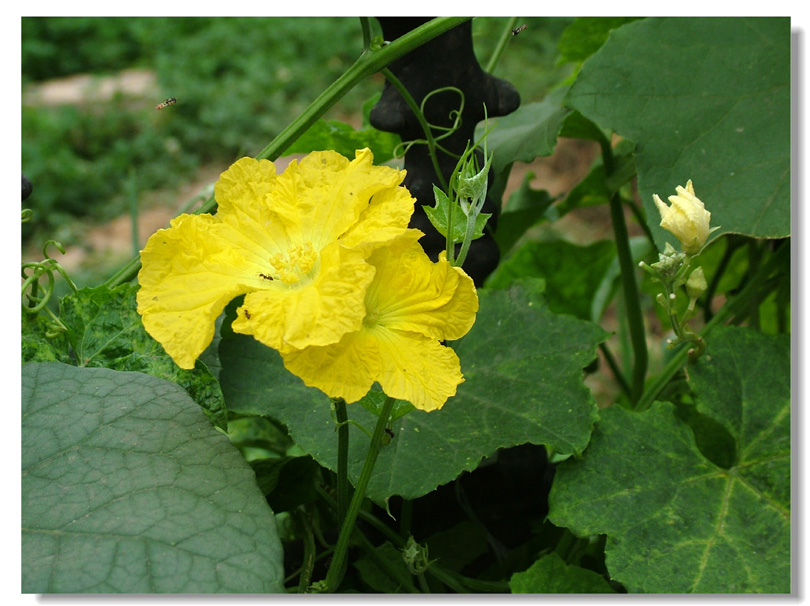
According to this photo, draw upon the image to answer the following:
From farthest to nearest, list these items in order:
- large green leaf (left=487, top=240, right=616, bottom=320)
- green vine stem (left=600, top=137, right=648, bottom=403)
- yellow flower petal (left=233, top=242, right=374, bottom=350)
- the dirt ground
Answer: the dirt ground → large green leaf (left=487, top=240, right=616, bottom=320) → green vine stem (left=600, top=137, right=648, bottom=403) → yellow flower petal (left=233, top=242, right=374, bottom=350)

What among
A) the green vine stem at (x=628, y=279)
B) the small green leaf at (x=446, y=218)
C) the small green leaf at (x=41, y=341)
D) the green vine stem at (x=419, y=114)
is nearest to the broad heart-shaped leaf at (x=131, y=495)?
the small green leaf at (x=41, y=341)

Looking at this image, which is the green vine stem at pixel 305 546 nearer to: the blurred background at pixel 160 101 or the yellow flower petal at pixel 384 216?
the yellow flower petal at pixel 384 216

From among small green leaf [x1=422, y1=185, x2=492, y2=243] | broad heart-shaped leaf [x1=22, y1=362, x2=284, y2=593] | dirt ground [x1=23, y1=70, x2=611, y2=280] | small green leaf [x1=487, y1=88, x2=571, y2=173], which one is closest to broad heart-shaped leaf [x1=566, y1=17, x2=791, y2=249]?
small green leaf [x1=487, y1=88, x2=571, y2=173]

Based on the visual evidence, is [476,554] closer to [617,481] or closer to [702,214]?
[617,481]

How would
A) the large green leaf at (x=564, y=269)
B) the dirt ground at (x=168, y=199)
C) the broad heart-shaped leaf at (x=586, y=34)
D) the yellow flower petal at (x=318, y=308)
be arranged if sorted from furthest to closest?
the dirt ground at (x=168, y=199) → the large green leaf at (x=564, y=269) → the broad heart-shaped leaf at (x=586, y=34) → the yellow flower petal at (x=318, y=308)

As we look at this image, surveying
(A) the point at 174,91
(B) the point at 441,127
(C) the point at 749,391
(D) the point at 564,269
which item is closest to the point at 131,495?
(B) the point at 441,127

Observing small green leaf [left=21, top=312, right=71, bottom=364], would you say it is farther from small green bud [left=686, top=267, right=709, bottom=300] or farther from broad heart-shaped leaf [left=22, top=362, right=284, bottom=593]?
small green bud [left=686, top=267, right=709, bottom=300]
